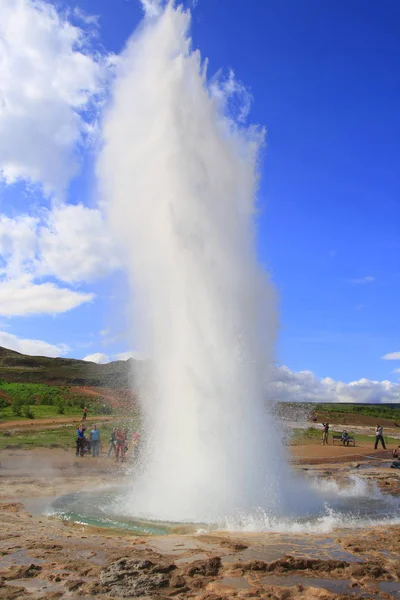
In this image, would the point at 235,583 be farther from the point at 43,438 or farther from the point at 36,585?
the point at 43,438

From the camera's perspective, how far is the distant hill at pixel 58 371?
257 ft

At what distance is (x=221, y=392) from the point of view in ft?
40.5

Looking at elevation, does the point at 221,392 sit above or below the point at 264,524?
above

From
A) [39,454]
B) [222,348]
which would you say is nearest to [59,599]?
[222,348]

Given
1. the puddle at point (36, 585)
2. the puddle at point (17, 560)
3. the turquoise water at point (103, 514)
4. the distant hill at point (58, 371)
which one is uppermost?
the distant hill at point (58, 371)

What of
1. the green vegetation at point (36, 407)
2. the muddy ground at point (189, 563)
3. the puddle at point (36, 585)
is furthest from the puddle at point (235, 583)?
the green vegetation at point (36, 407)

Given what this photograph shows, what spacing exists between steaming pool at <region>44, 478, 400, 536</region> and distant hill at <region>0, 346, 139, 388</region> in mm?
53447

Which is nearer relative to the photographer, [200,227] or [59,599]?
[59,599]

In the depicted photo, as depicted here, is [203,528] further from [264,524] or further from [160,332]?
[160,332]

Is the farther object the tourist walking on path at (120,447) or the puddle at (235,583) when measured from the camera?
the tourist walking on path at (120,447)

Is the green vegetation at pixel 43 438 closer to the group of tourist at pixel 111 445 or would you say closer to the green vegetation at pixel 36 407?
the group of tourist at pixel 111 445

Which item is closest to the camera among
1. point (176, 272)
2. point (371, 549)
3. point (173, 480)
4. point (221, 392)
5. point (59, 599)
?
point (59, 599)

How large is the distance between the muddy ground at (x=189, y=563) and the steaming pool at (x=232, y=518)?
42 centimetres

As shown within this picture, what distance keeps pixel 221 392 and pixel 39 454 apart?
10789mm
